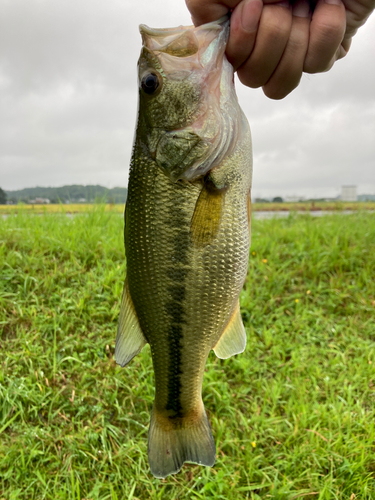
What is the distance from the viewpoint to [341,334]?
4426 millimetres

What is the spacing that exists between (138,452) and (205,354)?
6.00ft

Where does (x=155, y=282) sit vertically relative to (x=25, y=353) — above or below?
above

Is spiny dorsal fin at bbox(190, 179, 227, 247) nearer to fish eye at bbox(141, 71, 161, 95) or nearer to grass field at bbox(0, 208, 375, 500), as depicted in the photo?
fish eye at bbox(141, 71, 161, 95)

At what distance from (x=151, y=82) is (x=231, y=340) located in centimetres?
112

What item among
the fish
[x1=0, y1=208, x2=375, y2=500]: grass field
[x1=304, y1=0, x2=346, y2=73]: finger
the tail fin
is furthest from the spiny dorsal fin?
[x1=0, y1=208, x2=375, y2=500]: grass field

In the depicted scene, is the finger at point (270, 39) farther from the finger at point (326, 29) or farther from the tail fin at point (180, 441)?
the tail fin at point (180, 441)

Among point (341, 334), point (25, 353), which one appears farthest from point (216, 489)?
point (341, 334)

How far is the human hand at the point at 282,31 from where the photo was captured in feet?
5.03

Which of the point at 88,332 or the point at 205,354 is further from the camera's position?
the point at 88,332

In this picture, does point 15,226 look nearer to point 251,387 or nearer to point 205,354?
point 251,387

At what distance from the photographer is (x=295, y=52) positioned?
162 cm

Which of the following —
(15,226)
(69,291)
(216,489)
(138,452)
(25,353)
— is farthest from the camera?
(15,226)

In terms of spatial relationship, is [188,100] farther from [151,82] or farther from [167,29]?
[167,29]

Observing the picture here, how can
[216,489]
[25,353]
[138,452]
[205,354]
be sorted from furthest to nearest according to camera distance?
[25,353] → [138,452] → [216,489] → [205,354]
